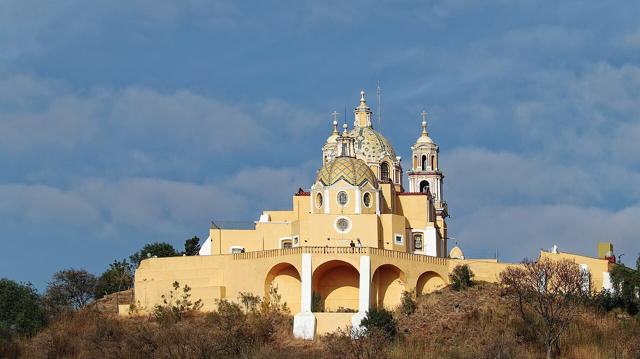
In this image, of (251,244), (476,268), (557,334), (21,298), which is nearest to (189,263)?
(251,244)

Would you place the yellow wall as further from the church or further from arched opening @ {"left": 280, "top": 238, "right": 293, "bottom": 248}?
arched opening @ {"left": 280, "top": 238, "right": 293, "bottom": 248}

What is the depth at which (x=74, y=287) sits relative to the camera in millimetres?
94500

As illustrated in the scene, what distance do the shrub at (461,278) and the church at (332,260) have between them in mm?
862

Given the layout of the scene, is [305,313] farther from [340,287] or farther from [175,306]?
[175,306]

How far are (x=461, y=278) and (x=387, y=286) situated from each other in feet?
12.4

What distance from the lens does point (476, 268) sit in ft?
270

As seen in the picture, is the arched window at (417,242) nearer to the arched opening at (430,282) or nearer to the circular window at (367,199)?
the arched opening at (430,282)

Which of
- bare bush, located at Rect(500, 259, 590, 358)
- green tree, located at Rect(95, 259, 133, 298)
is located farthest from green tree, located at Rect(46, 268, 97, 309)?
bare bush, located at Rect(500, 259, 590, 358)

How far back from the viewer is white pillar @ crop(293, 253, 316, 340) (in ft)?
255

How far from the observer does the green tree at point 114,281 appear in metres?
95.1

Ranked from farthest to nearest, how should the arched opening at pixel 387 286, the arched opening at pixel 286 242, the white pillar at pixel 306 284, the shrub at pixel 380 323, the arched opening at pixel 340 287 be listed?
1. the arched opening at pixel 286 242
2. the arched opening at pixel 340 287
3. the arched opening at pixel 387 286
4. the white pillar at pixel 306 284
5. the shrub at pixel 380 323

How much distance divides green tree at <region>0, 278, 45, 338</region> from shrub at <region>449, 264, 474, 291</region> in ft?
70.3

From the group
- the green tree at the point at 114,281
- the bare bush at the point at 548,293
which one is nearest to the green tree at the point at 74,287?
the green tree at the point at 114,281

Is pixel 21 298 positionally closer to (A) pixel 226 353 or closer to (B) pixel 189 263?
(B) pixel 189 263
